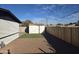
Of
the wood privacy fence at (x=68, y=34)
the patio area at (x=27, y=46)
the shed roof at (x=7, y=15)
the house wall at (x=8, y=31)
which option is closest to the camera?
the shed roof at (x=7, y=15)

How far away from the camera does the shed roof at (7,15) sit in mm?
9422

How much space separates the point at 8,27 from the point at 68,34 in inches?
138

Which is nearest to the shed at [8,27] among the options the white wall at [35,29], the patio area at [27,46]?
the patio area at [27,46]

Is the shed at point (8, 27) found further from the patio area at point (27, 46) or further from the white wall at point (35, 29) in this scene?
the white wall at point (35, 29)

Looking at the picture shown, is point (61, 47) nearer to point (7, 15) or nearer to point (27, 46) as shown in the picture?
point (27, 46)

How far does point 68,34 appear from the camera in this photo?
39.8 ft

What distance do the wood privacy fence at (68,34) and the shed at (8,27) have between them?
1.78 m

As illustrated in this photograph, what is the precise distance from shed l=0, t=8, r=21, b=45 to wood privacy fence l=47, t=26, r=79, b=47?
1.78 m

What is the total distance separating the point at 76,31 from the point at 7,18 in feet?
10.9

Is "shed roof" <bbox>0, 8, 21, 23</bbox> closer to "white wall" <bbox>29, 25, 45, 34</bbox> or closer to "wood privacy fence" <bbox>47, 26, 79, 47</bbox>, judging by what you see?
"white wall" <bbox>29, 25, 45, 34</bbox>

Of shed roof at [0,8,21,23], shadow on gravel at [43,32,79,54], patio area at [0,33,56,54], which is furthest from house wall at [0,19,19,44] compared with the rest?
shadow on gravel at [43,32,79,54]

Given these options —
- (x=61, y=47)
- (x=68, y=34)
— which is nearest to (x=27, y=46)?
(x=61, y=47)

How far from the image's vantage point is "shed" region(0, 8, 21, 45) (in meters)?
9.84
